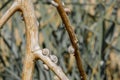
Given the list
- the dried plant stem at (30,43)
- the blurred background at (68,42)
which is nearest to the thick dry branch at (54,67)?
the dried plant stem at (30,43)

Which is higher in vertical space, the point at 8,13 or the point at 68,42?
the point at 8,13

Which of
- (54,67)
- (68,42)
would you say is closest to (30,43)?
(54,67)

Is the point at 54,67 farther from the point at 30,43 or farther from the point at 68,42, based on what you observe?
the point at 68,42

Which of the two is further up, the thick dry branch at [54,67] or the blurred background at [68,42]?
the thick dry branch at [54,67]

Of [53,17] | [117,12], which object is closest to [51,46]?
[53,17]

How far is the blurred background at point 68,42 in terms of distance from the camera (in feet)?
4.03

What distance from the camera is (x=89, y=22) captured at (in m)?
1.48

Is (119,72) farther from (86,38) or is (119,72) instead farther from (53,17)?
(53,17)

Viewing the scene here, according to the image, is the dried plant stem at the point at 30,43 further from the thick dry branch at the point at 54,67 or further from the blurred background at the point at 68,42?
the blurred background at the point at 68,42

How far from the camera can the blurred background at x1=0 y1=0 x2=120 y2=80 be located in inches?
48.4

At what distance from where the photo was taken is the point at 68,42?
54.6 inches

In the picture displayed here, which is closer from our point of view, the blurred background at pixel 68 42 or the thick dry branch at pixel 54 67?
the thick dry branch at pixel 54 67

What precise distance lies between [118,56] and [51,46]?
0.86ft

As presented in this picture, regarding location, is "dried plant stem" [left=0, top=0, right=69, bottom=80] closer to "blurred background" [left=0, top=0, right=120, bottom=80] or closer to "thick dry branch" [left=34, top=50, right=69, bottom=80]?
"thick dry branch" [left=34, top=50, right=69, bottom=80]
